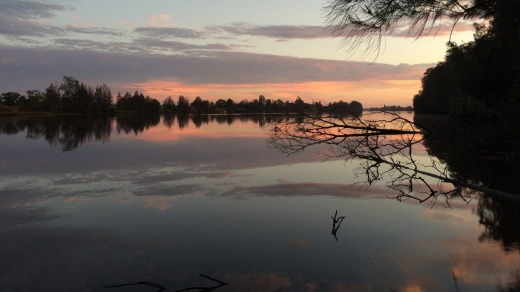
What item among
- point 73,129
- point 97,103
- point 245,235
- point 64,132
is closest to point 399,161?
point 245,235

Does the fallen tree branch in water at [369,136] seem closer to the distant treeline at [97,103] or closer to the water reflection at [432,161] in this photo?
the water reflection at [432,161]

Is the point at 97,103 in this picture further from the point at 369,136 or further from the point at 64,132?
the point at 369,136

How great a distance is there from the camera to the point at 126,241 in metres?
7.71

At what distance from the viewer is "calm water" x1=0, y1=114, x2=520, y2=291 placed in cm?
609

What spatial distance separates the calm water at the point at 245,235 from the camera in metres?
6.09

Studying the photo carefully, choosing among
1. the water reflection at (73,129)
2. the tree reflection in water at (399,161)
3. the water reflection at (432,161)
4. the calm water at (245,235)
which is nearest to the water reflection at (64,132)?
the water reflection at (73,129)

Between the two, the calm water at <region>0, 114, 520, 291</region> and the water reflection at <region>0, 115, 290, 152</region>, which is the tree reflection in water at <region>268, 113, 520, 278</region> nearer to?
the calm water at <region>0, 114, 520, 291</region>

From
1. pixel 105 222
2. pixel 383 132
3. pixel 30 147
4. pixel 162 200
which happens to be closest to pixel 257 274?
pixel 383 132

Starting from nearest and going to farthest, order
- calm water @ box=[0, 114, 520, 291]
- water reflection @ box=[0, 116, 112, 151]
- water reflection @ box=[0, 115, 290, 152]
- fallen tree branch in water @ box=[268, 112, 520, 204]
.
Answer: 1. fallen tree branch in water @ box=[268, 112, 520, 204]
2. calm water @ box=[0, 114, 520, 291]
3. water reflection @ box=[0, 116, 112, 151]
4. water reflection @ box=[0, 115, 290, 152]

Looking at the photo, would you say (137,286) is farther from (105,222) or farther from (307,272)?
(105,222)

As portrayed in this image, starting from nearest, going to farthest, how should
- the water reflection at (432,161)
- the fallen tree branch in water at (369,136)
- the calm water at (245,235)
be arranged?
the fallen tree branch in water at (369,136) < the water reflection at (432,161) < the calm water at (245,235)

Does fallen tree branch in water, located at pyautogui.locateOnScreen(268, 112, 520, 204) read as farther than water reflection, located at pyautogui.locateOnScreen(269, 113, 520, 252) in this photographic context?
No

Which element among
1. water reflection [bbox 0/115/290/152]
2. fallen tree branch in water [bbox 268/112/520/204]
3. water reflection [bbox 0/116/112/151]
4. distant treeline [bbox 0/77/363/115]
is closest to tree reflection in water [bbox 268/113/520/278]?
fallen tree branch in water [bbox 268/112/520/204]

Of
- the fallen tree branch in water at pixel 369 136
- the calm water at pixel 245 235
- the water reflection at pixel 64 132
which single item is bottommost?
the calm water at pixel 245 235
